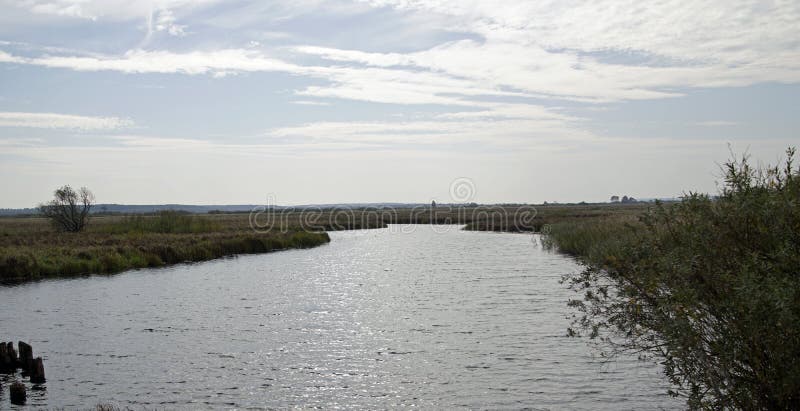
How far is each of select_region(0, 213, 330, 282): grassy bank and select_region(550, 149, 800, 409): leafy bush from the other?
36098 millimetres

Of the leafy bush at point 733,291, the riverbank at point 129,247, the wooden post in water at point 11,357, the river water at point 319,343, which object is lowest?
the river water at point 319,343

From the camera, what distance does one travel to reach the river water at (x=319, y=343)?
47.3 feet

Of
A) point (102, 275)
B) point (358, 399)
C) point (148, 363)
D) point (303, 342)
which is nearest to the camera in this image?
point (358, 399)

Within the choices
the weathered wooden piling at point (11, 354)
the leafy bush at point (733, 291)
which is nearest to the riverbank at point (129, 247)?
the weathered wooden piling at point (11, 354)

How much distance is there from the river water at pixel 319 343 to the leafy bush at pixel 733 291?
182 inches

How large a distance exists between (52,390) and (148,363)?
2.89 m

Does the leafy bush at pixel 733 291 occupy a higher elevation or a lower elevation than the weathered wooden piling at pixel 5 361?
higher

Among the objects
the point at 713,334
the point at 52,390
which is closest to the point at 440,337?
the point at 52,390

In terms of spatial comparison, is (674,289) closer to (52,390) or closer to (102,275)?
(52,390)

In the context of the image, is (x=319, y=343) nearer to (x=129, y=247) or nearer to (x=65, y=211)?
(x=129, y=247)

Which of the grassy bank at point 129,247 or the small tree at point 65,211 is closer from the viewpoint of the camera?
the grassy bank at point 129,247

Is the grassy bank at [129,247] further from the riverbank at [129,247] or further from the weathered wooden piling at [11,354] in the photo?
the weathered wooden piling at [11,354]

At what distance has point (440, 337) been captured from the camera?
801 inches

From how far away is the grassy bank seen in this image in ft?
124
